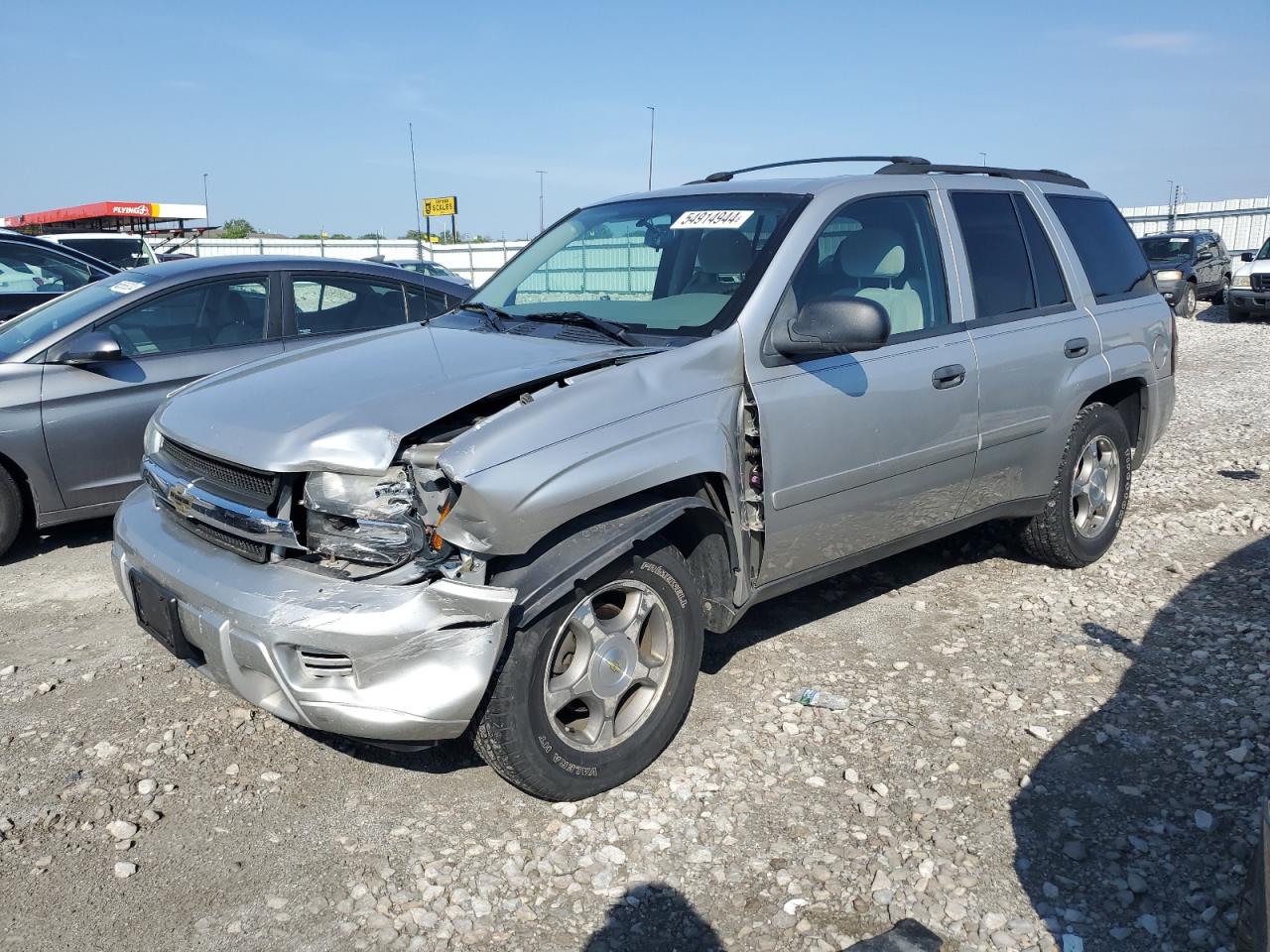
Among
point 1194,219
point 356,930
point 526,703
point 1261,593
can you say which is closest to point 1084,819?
point 526,703

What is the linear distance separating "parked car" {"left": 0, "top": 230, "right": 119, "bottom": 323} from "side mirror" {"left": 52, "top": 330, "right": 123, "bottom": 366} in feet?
10.9

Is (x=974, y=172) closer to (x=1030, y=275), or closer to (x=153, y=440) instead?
(x=1030, y=275)

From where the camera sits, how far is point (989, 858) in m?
2.88

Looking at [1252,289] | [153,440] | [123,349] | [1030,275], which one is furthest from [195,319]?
[1252,289]

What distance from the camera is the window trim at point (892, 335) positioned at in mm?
3479

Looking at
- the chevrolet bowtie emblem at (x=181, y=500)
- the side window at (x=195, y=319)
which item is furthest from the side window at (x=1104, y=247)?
the side window at (x=195, y=319)

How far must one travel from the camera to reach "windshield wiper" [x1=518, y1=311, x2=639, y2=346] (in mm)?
3551

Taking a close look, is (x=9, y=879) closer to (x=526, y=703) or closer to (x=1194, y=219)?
(x=526, y=703)

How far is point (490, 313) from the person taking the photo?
4152 millimetres

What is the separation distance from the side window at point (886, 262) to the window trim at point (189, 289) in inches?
137

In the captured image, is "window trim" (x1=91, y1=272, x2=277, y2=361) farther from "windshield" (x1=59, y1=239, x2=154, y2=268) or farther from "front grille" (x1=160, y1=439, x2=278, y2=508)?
"windshield" (x1=59, y1=239, x2=154, y2=268)

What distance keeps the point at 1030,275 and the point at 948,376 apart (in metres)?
0.95

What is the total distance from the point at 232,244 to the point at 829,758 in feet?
94.3

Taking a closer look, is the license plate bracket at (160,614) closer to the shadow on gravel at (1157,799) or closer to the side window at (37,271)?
the shadow on gravel at (1157,799)
